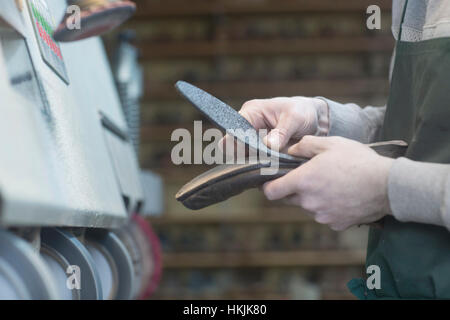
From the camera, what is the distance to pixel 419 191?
0.69 metres

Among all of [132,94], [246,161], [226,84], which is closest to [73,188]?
[246,161]

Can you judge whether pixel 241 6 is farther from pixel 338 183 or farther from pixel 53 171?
pixel 53 171

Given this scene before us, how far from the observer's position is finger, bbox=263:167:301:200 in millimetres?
717

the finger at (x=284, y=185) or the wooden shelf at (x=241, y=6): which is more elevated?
the wooden shelf at (x=241, y=6)

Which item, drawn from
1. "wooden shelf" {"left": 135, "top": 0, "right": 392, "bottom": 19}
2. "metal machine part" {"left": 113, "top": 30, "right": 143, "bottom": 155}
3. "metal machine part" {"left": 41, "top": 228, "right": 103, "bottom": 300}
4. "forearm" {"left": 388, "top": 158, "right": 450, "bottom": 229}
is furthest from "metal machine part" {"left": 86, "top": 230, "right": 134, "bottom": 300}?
"wooden shelf" {"left": 135, "top": 0, "right": 392, "bottom": 19}

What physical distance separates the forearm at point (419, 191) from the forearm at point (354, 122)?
0.30 meters

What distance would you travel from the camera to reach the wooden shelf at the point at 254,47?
3816 mm

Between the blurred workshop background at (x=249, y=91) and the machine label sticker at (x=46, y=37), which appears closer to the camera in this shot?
the machine label sticker at (x=46, y=37)

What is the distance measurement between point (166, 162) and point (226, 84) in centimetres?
66

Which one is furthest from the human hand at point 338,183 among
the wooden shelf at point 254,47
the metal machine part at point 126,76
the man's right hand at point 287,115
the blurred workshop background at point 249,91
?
the wooden shelf at point 254,47

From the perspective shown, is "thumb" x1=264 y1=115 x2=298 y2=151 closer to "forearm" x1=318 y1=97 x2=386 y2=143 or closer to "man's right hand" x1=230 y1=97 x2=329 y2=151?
"man's right hand" x1=230 y1=97 x2=329 y2=151

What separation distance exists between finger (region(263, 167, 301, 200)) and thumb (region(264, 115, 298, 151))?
7 centimetres

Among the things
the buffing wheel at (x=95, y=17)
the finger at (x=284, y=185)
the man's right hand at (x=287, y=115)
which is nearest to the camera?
the buffing wheel at (x=95, y=17)

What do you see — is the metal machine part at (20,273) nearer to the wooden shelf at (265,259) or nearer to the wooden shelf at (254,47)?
the wooden shelf at (265,259)
